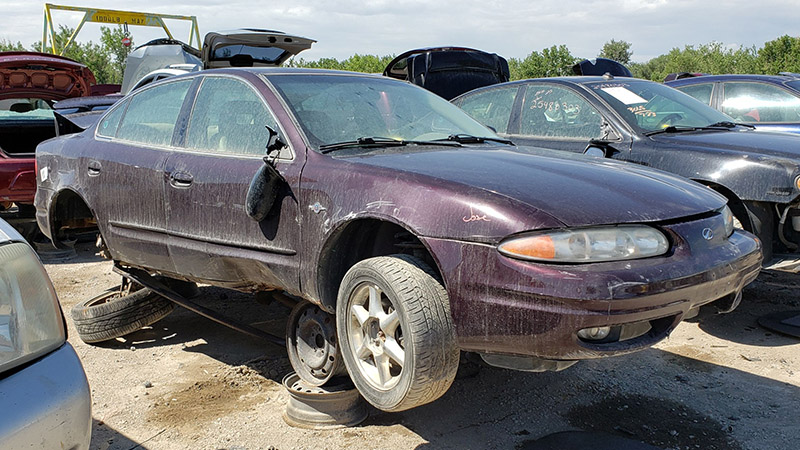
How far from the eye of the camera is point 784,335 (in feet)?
14.4

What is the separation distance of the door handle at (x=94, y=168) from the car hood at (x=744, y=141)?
3.71 metres

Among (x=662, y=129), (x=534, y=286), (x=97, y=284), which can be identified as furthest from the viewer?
(x=97, y=284)

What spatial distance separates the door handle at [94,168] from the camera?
423cm

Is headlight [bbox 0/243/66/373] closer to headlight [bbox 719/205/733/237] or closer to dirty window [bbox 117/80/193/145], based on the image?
dirty window [bbox 117/80/193/145]

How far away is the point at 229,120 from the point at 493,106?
10.5 ft

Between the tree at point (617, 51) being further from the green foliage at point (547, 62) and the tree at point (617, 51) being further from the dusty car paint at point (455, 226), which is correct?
the dusty car paint at point (455, 226)

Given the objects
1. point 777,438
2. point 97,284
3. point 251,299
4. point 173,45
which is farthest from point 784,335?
point 173,45

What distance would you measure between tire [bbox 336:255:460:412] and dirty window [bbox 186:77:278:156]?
39.0 inches

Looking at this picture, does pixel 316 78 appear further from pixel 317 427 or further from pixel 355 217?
pixel 317 427

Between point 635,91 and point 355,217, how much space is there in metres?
3.60

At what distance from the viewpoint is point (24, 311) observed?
2.01 metres

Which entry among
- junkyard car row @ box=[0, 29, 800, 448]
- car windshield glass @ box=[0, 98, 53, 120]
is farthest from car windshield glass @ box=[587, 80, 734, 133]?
car windshield glass @ box=[0, 98, 53, 120]

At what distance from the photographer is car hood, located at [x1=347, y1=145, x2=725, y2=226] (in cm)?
A: 254

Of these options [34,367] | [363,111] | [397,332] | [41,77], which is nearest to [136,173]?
[363,111]
